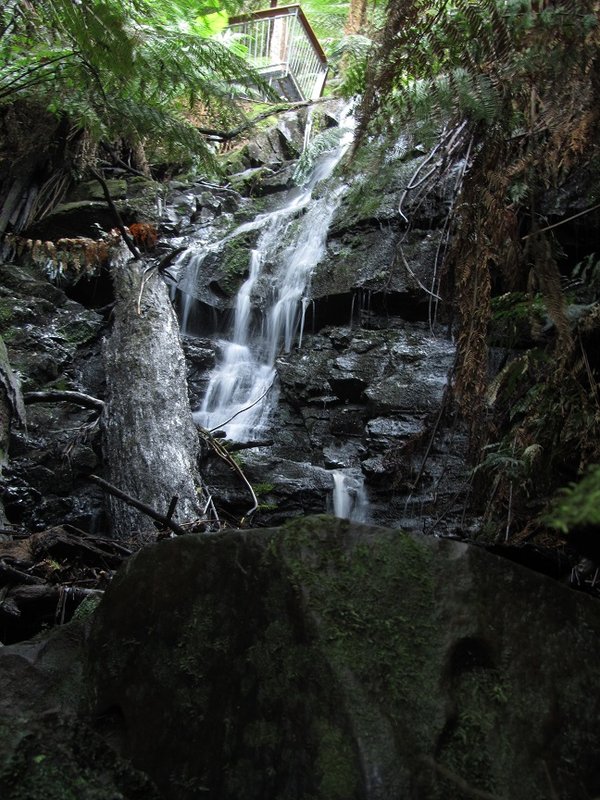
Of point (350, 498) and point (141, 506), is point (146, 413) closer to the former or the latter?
point (350, 498)

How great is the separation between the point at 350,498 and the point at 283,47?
11.3 meters

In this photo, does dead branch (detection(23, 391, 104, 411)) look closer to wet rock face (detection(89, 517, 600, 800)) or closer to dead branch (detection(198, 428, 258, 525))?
dead branch (detection(198, 428, 258, 525))

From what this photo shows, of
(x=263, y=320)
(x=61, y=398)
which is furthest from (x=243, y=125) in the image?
(x=61, y=398)

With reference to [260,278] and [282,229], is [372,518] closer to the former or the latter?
→ [260,278]

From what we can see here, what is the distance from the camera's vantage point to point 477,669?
1763 mm

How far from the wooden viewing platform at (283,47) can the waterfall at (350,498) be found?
10304 millimetres

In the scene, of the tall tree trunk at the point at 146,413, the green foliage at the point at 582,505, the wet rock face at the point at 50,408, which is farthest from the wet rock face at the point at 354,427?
the green foliage at the point at 582,505

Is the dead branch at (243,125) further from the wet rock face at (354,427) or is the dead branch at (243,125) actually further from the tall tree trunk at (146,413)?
the tall tree trunk at (146,413)

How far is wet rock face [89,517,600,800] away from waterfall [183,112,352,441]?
4088 mm

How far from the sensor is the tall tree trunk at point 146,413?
4316 millimetres

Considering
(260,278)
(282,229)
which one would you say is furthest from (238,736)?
(282,229)

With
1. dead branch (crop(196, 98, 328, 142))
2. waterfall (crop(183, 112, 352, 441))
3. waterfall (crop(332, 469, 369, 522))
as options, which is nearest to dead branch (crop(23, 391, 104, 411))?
waterfall (crop(183, 112, 352, 441))

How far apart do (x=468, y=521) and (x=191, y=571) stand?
245 cm

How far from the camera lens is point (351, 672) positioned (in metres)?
1.74
